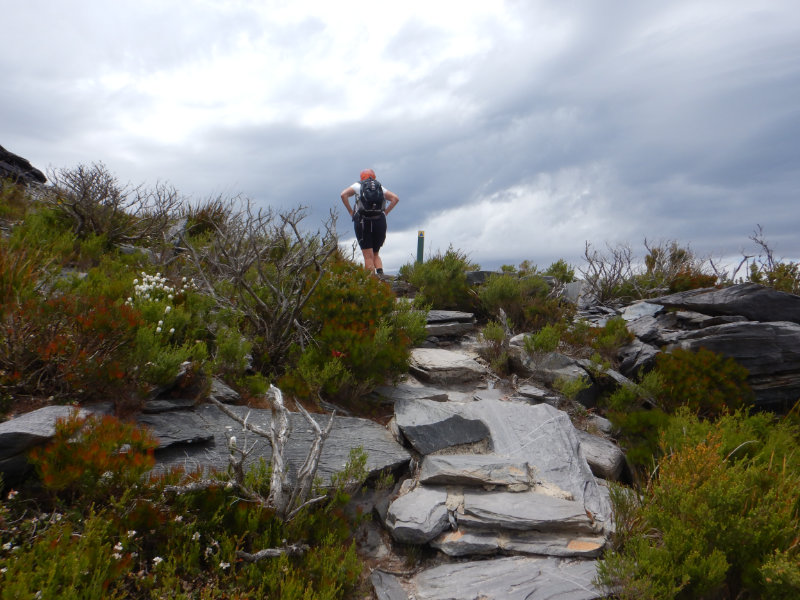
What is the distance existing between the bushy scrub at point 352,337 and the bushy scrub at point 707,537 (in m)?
3.04

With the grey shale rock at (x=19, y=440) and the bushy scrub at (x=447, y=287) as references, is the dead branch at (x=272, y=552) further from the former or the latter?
the bushy scrub at (x=447, y=287)

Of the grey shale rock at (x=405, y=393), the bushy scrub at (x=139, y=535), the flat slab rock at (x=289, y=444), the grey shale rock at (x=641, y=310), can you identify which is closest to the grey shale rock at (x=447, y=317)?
the grey shale rock at (x=405, y=393)

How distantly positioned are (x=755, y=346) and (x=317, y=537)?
22.8 ft

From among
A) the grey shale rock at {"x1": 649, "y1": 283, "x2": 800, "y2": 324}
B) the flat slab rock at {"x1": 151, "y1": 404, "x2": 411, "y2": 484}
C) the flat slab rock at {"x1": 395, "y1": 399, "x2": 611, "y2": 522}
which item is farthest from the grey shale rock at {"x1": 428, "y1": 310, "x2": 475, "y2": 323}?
the grey shale rock at {"x1": 649, "y1": 283, "x2": 800, "y2": 324}

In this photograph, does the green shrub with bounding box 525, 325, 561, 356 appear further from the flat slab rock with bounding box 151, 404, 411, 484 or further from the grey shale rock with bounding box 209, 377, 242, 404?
the grey shale rock with bounding box 209, 377, 242, 404

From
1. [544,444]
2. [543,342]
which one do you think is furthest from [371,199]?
[544,444]

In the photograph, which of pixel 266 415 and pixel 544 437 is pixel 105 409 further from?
pixel 544 437

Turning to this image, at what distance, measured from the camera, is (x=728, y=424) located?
514cm

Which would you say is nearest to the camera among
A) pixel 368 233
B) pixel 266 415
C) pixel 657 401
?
pixel 266 415

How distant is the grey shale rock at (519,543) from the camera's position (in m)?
3.77

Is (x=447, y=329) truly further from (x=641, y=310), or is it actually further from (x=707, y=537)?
(x=707, y=537)

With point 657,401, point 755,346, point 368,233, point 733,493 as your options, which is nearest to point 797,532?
point 733,493

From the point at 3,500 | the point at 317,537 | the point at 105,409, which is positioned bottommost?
the point at 317,537

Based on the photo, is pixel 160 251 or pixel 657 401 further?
pixel 160 251
